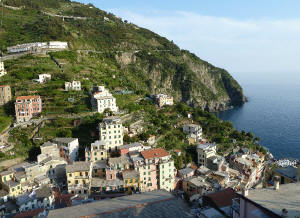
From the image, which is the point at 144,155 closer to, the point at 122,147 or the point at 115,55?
the point at 122,147

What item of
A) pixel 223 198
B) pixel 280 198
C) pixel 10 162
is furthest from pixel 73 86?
pixel 280 198

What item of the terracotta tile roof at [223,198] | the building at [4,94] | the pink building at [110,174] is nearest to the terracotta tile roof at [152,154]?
the pink building at [110,174]

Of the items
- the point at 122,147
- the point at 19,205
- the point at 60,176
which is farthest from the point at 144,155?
the point at 19,205

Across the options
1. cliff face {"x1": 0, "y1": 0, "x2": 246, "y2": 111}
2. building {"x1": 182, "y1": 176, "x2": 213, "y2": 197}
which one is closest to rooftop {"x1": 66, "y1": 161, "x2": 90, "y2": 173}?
building {"x1": 182, "y1": 176, "x2": 213, "y2": 197}

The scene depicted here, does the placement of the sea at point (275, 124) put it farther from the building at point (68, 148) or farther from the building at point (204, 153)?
the building at point (68, 148)

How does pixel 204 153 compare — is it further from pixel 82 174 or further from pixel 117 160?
pixel 82 174
